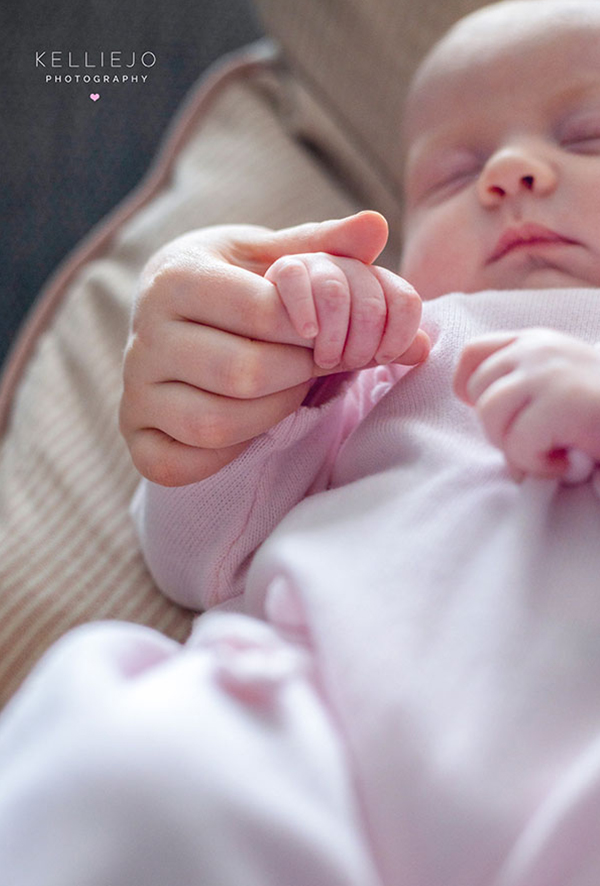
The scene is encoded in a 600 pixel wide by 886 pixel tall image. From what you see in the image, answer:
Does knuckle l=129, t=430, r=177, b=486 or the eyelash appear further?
the eyelash

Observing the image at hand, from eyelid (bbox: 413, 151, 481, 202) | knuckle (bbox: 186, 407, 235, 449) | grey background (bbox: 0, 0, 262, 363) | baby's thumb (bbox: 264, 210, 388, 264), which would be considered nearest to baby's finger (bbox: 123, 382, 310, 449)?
knuckle (bbox: 186, 407, 235, 449)

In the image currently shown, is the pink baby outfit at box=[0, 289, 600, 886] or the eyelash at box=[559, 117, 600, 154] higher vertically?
the eyelash at box=[559, 117, 600, 154]

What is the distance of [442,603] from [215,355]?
0.23 metres

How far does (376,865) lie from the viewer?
526 mm

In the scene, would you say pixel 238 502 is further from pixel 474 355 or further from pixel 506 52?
pixel 506 52

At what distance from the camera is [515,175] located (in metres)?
0.77

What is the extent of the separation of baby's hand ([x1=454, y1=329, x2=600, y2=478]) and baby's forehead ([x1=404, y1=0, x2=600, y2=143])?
0.34 metres

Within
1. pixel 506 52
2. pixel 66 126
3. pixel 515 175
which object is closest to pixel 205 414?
pixel 515 175

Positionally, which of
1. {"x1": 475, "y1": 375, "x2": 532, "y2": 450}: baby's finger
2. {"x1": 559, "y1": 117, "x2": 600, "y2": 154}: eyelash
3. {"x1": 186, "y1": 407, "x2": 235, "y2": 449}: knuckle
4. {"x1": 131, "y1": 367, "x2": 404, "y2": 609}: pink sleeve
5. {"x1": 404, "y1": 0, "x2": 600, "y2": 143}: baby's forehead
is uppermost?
{"x1": 404, "y1": 0, "x2": 600, "y2": 143}: baby's forehead

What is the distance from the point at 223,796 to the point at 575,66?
2.22 ft

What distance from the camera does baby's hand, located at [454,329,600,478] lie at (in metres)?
0.58

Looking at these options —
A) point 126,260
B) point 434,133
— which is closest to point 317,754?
point 434,133

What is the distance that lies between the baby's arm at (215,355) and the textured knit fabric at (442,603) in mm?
47

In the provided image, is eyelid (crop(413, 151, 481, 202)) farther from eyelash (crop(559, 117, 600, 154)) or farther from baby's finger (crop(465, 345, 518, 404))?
baby's finger (crop(465, 345, 518, 404))
